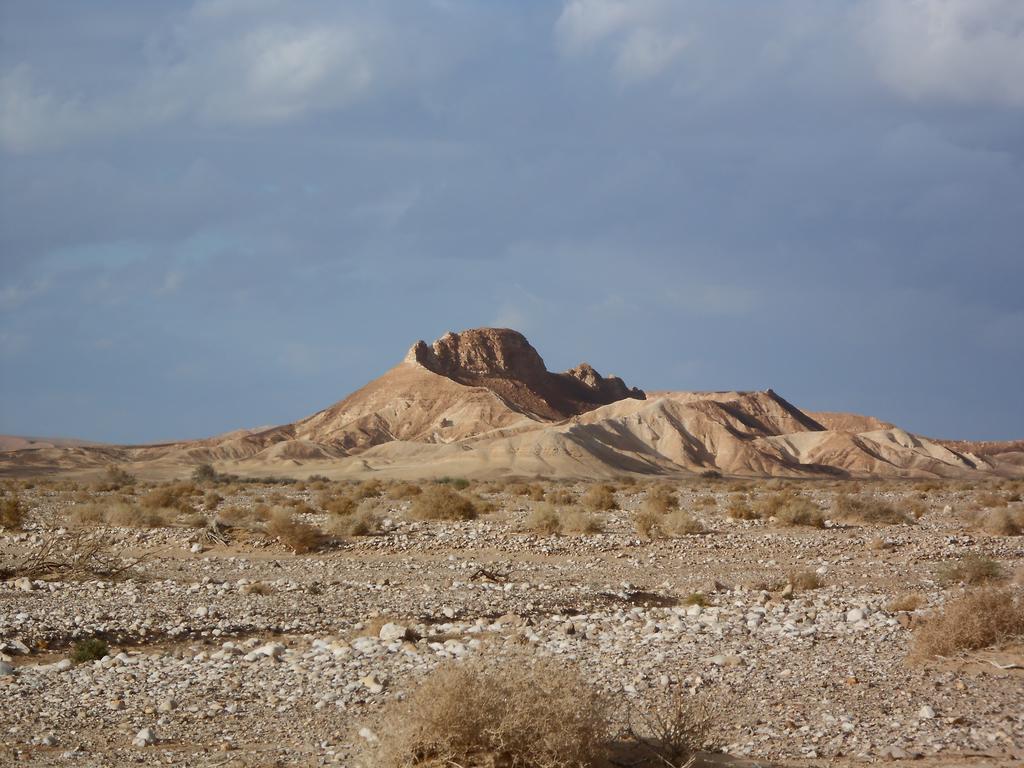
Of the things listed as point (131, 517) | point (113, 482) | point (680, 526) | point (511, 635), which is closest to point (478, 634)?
point (511, 635)

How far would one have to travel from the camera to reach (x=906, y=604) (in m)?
14.0

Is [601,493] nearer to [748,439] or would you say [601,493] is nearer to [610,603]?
[610,603]

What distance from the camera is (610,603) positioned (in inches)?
609

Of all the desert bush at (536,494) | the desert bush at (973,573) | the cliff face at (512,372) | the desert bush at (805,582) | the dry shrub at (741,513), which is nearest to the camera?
the desert bush at (973,573)

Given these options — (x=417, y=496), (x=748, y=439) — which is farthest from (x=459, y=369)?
(x=417, y=496)

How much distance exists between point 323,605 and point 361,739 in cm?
775

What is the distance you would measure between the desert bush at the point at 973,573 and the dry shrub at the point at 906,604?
226 cm

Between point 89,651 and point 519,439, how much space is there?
77704 mm

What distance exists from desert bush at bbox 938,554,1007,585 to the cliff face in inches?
4440

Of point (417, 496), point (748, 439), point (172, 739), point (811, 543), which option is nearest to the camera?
point (172, 739)

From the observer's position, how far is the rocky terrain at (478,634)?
795 centimetres

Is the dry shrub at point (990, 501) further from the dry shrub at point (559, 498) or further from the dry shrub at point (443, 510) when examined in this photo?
the dry shrub at point (443, 510)

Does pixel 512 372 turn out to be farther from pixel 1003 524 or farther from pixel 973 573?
pixel 973 573

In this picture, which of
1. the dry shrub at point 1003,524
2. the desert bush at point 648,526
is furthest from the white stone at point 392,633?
the dry shrub at point 1003,524
